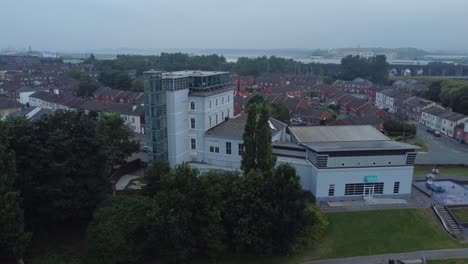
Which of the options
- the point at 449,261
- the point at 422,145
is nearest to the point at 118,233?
the point at 449,261

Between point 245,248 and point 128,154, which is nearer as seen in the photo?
point 245,248

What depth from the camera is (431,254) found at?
23.9 metres

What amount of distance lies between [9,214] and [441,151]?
48185 mm

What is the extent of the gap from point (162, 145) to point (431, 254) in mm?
23138

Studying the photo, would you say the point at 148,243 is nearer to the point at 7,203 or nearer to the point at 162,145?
the point at 7,203

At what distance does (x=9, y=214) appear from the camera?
20719 millimetres

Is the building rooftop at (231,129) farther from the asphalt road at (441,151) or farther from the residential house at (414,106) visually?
the residential house at (414,106)

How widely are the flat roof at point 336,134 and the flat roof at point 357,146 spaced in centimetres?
183

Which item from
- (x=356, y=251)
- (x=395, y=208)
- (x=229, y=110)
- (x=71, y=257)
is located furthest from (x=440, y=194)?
(x=71, y=257)

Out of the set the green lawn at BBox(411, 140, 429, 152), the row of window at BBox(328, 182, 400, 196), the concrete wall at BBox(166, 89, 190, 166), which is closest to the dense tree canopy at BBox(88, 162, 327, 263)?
the row of window at BBox(328, 182, 400, 196)

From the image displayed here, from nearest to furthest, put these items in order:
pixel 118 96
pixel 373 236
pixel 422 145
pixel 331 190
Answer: pixel 373 236 → pixel 331 190 → pixel 422 145 → pixel 118 96

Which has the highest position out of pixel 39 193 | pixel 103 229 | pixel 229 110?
pixel 229 110

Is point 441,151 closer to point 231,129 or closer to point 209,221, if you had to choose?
point 231,129

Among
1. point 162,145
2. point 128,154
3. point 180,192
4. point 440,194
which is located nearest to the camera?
point 180,192
